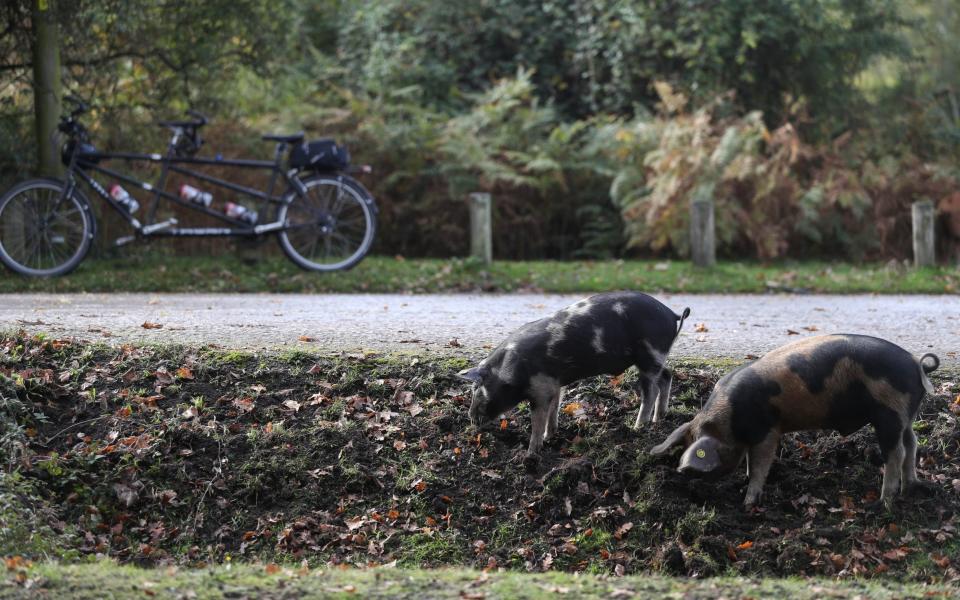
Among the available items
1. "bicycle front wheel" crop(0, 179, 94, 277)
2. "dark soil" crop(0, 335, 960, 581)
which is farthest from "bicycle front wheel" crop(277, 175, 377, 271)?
"dark soil" crop(0, 335, 960, 581)

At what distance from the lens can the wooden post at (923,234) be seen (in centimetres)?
1530

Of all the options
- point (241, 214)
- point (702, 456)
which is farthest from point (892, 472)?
point (241, 214)

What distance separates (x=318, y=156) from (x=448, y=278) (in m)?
2.13

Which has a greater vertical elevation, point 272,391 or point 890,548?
Answer: point 272,391

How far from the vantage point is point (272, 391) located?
313 inches

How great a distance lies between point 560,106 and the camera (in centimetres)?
2128

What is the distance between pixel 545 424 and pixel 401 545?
128 cm

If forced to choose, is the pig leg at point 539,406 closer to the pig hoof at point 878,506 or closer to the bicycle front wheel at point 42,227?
the pig hoof at point 878,506

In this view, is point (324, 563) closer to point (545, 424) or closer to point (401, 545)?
point (401, 545)

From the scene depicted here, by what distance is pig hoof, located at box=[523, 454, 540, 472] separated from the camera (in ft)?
23.6

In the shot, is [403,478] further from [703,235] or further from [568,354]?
[703,235]

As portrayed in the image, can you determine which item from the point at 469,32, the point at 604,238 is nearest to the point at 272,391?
the point at 604,238

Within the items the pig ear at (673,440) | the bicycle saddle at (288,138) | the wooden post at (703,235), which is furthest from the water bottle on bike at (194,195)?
the pig ear at (673,440)

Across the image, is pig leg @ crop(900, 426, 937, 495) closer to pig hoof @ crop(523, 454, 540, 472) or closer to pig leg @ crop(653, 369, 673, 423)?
pig leg @ crop(653, 369, 673, 423)
